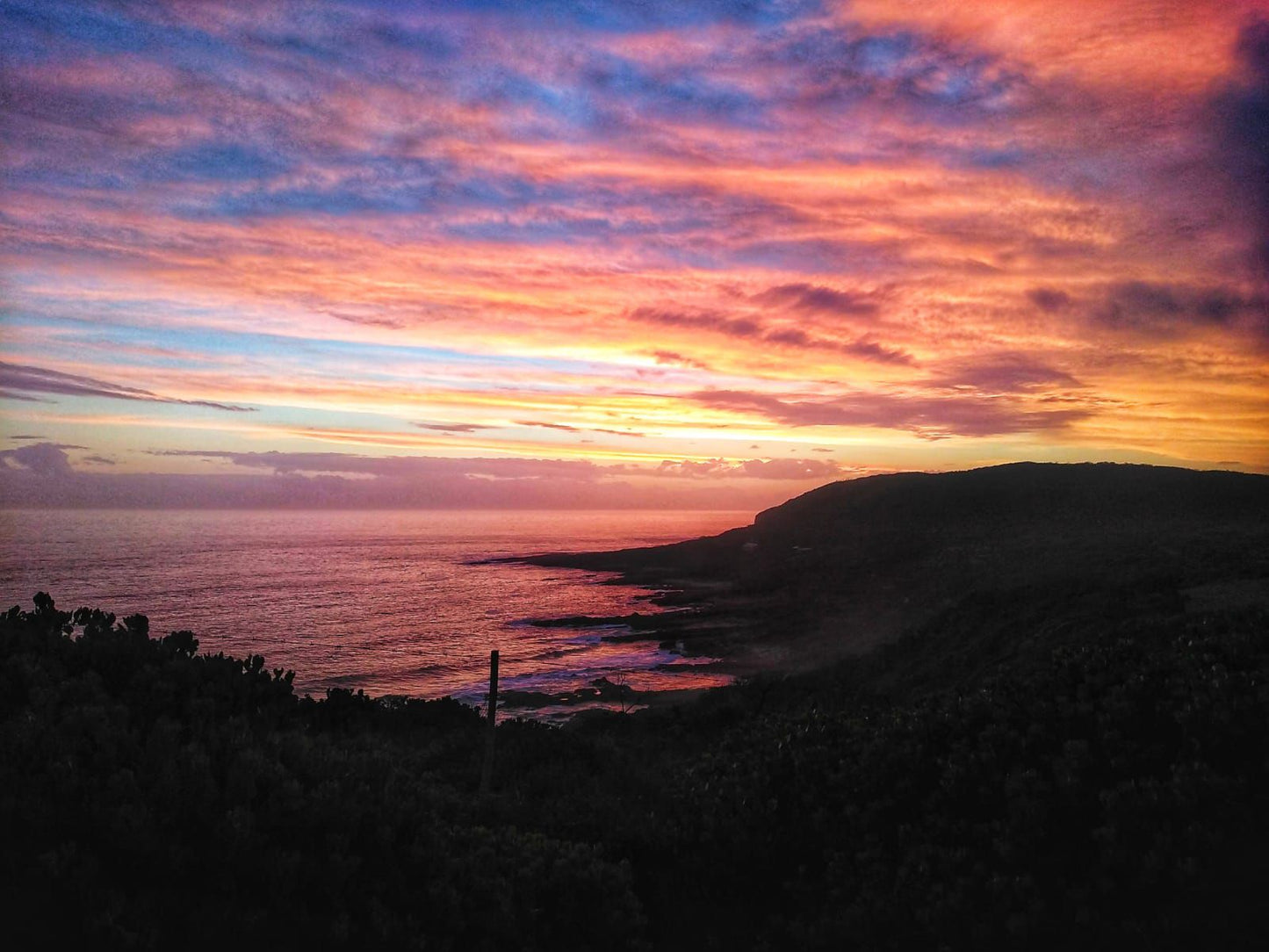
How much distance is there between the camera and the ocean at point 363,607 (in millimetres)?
37031

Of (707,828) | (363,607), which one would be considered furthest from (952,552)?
(707,828)

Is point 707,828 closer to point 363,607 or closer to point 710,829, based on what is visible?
point 710,829

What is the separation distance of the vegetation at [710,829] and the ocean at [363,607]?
77.2 feet

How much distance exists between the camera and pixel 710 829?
899cm

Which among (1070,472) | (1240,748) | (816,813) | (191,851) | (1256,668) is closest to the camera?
(191,851)

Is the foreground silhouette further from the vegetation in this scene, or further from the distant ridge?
the distant ridge

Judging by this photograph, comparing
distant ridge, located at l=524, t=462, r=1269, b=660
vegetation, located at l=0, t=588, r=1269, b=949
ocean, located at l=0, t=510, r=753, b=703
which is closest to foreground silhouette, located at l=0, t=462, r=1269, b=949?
vegetation, located at l=0, t=588, r=1269, b=949

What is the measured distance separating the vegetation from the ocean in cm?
2352

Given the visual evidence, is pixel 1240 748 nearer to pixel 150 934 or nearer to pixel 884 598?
pixel 150 934

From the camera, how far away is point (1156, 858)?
577 centimetres

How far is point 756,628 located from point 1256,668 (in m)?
37.8

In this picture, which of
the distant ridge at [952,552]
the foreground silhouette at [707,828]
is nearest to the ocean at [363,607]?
the distant ridge at [952,552]

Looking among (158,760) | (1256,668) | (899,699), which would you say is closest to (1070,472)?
(899,699)

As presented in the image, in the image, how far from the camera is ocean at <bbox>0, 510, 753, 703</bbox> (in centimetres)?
3703
